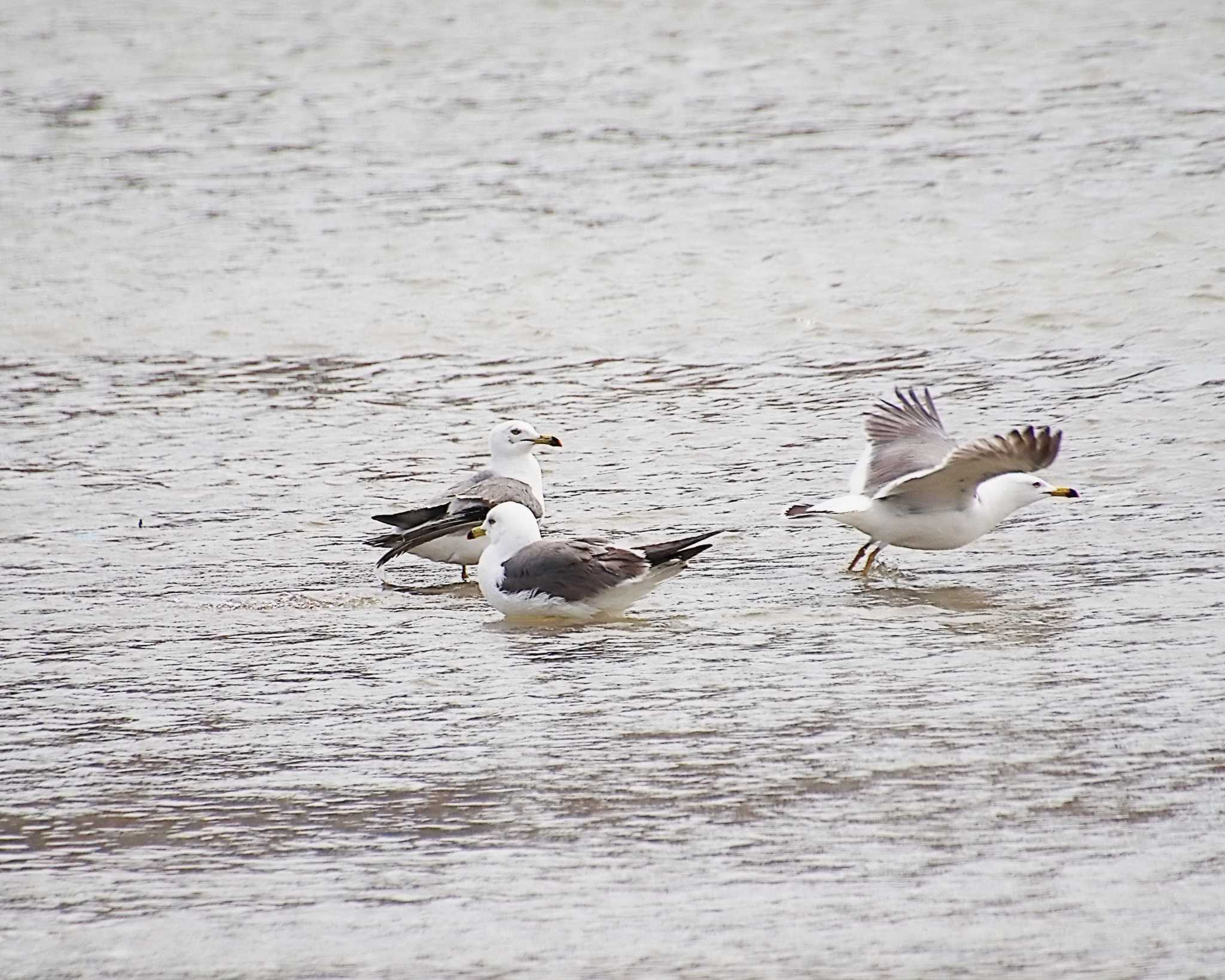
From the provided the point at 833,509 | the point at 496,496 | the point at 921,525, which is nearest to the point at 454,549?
the point at 496,496

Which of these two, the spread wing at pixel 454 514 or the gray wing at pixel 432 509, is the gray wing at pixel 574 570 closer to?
the spread wing at pixel 454 514

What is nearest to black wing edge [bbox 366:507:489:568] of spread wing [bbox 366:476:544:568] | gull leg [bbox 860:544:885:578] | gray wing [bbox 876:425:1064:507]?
spread wing [bbox 366:476:544:568]

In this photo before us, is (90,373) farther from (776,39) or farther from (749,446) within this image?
(776,39)

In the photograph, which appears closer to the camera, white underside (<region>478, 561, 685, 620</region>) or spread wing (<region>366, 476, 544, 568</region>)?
white underside (<region>478, 561, 685, 620</region>)

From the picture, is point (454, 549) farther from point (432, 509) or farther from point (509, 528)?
point (509, 528)

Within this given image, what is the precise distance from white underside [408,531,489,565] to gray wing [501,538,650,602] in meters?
0.80

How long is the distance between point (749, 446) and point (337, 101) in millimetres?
10593

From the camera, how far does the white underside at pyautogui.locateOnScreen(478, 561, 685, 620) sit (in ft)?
22.9

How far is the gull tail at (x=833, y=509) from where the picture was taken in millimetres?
7480

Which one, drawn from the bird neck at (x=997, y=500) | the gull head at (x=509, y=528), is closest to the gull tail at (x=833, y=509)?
the bird neck at (x=997, y=500)

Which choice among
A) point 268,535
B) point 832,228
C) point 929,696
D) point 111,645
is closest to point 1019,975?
point 929,696

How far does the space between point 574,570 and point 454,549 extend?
106 centimetres

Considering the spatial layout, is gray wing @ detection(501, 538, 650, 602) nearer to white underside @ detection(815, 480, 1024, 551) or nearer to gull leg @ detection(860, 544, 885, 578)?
white underside @ detection(815, 480, 1024, 551)

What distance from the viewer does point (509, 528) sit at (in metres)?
7.43
